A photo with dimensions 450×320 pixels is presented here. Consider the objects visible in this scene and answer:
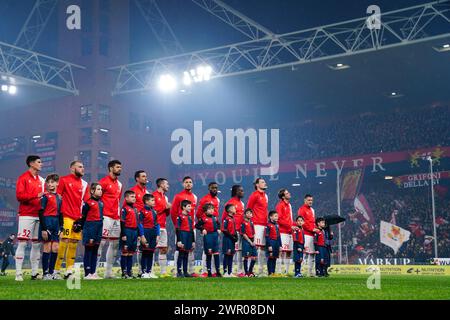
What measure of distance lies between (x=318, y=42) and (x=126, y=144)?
56.2 ft

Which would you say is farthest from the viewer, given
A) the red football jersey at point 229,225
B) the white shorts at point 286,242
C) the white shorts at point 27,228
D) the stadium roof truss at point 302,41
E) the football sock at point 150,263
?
the stadium roof truss at point 302,41

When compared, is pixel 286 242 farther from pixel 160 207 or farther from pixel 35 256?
pixel 35 256

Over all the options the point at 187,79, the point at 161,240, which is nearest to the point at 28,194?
the point at 161,240

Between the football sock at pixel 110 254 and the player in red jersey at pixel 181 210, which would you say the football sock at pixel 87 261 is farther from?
the player in red jersey at pixel 181 210

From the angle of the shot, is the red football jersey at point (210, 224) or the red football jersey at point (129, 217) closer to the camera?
the red football jersey at point (129, 217)

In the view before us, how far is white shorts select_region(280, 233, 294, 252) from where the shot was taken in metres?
16.2

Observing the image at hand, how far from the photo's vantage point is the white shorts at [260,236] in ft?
51.2

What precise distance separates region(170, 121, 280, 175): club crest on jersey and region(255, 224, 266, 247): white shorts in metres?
22.9

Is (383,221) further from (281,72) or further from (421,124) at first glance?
(281,72)

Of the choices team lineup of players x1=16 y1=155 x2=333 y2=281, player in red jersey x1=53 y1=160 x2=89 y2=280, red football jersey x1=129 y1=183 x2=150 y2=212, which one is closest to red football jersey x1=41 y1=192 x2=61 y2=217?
team lineup of players x1=16 y1=155 x2=333 y2=281

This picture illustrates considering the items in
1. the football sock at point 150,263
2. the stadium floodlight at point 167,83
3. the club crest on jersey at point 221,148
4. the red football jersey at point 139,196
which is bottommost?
the football sock at point 150,263

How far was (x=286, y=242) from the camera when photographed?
53.4 feet

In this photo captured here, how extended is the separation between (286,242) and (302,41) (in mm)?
17389

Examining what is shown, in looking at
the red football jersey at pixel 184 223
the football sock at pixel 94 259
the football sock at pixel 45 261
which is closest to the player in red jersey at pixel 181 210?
the red football jersey at pixel 184 223
